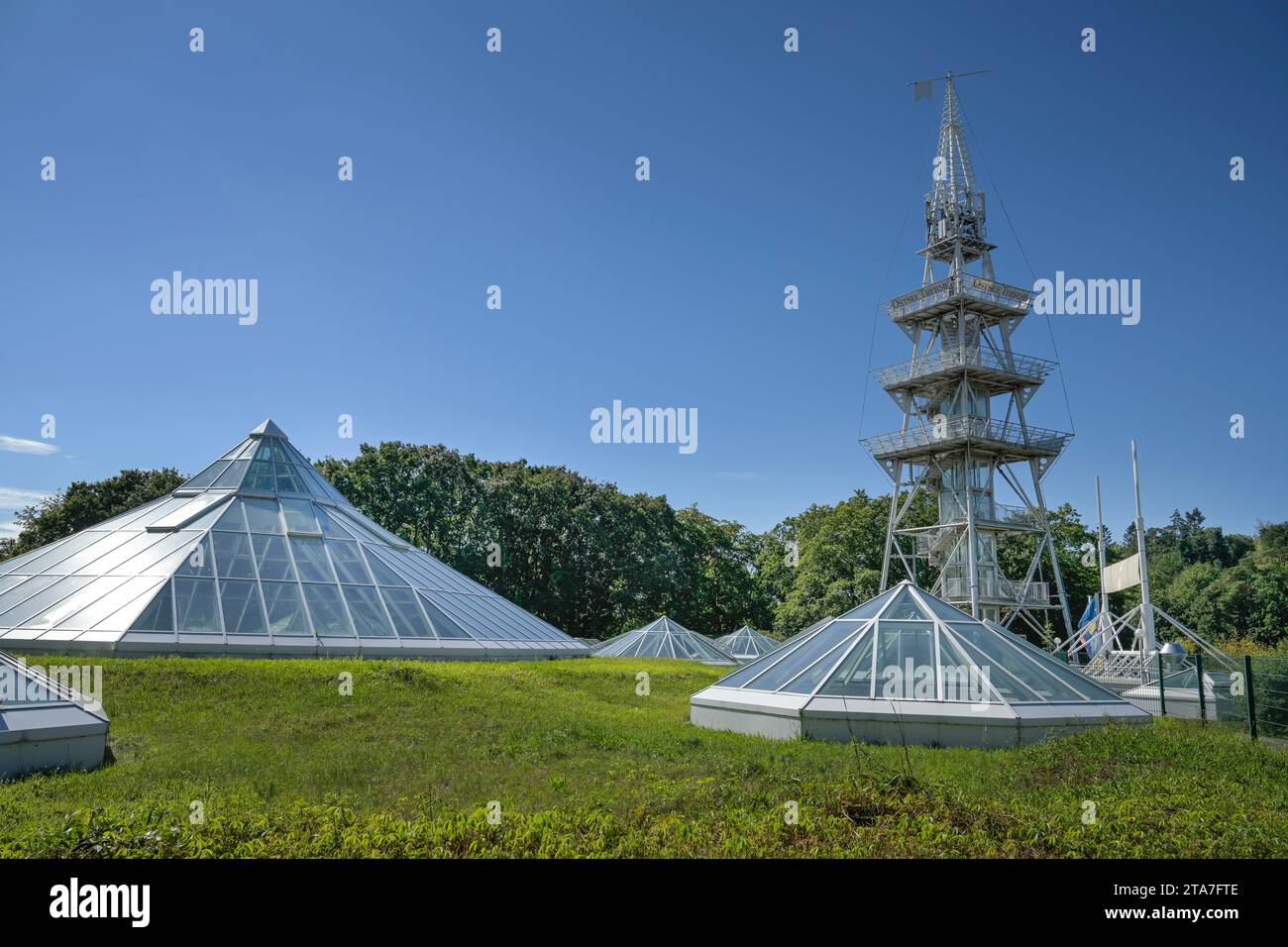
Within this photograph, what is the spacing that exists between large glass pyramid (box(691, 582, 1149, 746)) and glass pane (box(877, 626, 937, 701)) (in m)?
0.02

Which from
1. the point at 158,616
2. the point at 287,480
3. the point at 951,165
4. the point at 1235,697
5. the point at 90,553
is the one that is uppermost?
the point at 951,165

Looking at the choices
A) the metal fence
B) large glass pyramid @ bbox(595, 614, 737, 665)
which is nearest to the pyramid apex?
large glass pyramid @ bbox(595, 614, 737, 665)

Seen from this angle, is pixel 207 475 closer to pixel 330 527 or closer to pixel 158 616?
pixel 330 527

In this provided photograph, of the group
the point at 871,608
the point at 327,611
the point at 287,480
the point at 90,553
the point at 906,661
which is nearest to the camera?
the point at 906,661

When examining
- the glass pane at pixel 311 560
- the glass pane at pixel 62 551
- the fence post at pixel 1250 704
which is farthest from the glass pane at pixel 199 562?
the fence post at pixel 1250 704

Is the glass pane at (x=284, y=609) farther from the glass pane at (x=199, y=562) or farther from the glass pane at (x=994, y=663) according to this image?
the glass pane at (x=994, y=663)

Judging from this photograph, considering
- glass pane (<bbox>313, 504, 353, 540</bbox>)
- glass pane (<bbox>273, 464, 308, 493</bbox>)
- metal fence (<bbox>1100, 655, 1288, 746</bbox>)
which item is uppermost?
glass pane (<bbox>273, 464, 308, 493</bbox>)

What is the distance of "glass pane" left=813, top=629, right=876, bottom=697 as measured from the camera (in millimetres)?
15273

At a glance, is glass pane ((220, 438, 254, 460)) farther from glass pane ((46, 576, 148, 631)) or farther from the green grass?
the green grass

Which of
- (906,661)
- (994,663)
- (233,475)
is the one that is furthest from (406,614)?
(994,663)

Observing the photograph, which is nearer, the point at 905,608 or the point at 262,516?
the point at 905,608

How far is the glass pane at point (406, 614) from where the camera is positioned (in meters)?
25.4

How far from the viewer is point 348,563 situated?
27922 millimetres

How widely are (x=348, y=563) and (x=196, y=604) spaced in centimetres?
552
